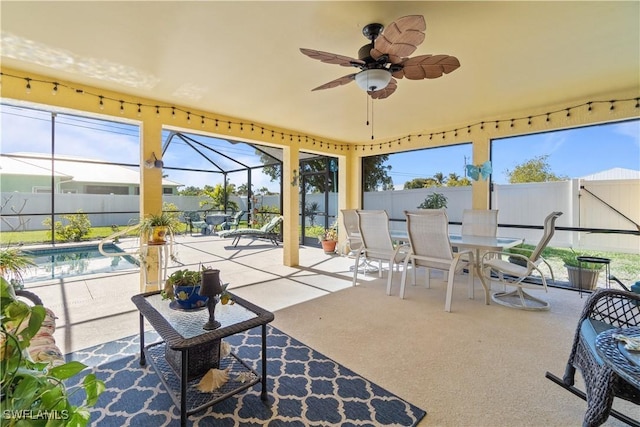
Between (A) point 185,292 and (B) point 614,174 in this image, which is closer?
(A) point 185,292

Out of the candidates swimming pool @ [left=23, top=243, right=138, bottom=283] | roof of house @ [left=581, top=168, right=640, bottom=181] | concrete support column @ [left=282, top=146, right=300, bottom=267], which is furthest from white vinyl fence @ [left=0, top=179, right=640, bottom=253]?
concrete support column @ [left=282, top=146, right=300, bottom=267]

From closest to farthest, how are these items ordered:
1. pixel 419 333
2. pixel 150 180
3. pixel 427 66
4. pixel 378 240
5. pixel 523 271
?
pixel 427 66 < pixel 419 333 < pixel 523 271 < pixel 150 180 < pixel 378 240

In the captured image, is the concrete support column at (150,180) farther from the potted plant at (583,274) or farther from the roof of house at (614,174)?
the roof of house at (614,174)

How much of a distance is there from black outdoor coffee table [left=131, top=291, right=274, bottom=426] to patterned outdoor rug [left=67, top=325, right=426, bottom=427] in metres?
0.08

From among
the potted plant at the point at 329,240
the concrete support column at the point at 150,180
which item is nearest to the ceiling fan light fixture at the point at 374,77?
the concrete support column at the point at 150,180

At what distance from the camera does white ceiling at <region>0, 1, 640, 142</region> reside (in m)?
2.03

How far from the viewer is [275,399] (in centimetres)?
178

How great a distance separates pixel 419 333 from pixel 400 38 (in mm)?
2326

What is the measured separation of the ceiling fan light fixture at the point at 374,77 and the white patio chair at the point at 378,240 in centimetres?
186

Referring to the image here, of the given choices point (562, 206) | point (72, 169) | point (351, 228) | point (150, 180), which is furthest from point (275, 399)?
point (72, 169)

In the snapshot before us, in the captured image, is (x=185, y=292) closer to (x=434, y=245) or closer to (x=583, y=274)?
(x=434, y=245)

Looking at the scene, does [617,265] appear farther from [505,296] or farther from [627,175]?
[505,296]

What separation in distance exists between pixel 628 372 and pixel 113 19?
3.43m

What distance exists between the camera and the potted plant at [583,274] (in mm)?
3754
